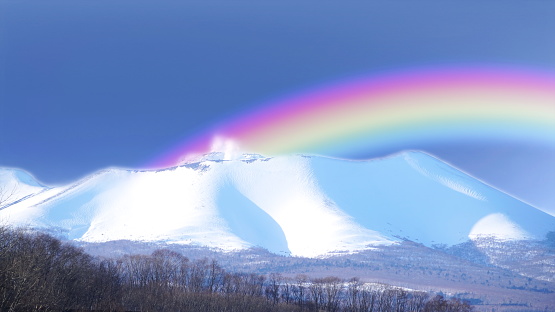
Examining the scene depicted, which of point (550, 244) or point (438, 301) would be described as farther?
point (550, 244)

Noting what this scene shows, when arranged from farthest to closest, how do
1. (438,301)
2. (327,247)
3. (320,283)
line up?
(327,247) < (320,283) < (438,301)

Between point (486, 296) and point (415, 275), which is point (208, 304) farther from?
point (415, 275)

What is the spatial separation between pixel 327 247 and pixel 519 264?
194 feet

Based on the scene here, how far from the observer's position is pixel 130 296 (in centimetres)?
5397

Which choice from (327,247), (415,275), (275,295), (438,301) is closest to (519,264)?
(415,275)

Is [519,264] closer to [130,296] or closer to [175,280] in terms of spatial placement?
[175,280]

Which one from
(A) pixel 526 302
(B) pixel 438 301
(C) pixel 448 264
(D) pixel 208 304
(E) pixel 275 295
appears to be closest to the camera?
(D) pixel 208 304

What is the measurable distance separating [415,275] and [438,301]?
71581mm

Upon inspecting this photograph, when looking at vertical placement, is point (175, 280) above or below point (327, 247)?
below

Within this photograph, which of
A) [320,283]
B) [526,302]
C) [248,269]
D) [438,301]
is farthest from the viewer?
[248,269]

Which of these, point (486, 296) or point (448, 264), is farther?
point (448, 264)

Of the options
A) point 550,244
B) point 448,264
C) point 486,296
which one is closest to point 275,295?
point 486,296

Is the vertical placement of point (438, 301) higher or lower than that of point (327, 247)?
lower

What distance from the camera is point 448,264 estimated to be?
535ft
